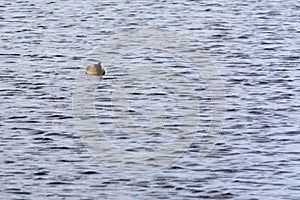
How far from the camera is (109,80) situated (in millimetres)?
38812

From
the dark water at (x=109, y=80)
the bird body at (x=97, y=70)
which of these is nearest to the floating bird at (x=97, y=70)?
the bird body at (x=97, y=70)

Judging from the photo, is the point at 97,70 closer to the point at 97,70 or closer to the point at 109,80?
the point at 97,70

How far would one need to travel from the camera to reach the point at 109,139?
30781mm

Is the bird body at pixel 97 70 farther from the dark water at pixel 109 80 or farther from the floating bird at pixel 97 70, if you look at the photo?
the dark water at pixel 109 80

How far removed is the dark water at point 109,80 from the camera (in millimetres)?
26875

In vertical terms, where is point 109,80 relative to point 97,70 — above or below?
below

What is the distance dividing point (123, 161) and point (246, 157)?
3.35 metres

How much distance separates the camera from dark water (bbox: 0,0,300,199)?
26.9m

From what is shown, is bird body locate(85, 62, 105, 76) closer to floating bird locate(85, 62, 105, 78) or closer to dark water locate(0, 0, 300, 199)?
floating bird locate(85, 62, 105, 78)

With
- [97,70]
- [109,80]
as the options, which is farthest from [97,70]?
[109,80]

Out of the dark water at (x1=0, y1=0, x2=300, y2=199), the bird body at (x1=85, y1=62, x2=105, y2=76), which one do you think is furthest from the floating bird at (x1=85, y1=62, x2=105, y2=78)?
the dark water at (x1=0, y1=0, x2=300, y2=199)

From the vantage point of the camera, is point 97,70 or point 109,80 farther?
point 97,70

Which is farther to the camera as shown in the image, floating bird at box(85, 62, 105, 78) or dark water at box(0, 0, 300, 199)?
floating bird at box(85, 62, 105, 78)

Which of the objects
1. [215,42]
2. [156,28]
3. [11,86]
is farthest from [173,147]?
[156,28]
